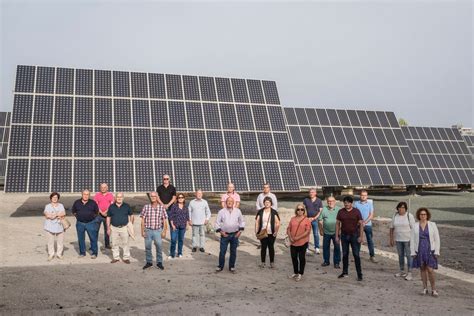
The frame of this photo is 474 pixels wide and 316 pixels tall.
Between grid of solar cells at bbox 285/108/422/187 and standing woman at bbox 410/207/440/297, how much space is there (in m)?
16.2

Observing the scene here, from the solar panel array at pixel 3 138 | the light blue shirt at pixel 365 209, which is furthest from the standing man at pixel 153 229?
the solar panel array at pixel 3 138

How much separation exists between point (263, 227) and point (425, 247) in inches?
144

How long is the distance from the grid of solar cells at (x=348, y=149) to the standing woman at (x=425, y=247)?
16.2 meters

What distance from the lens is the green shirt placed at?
36.5ft

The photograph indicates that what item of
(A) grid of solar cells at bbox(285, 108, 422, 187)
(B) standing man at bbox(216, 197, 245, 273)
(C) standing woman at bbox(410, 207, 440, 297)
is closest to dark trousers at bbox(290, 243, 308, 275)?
(B) standing man at bbox(216, 197, 245, 273)

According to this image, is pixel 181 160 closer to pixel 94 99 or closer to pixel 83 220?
pixel 94 99

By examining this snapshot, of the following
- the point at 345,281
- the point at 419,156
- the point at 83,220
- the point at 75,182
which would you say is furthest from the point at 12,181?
the point at 419,156

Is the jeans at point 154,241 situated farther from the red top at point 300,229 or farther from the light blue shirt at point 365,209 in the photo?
the light blue shirt at point 365,209

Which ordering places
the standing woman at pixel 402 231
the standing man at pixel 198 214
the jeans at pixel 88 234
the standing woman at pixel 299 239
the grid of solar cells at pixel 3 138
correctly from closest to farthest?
the standing woman at pixel 299 239 → the standing woman at pixel 402 231 → the jeans at pixel 88 234 → the standing man at pixel 198 214 → the grid of solar cells at pixel 3 138

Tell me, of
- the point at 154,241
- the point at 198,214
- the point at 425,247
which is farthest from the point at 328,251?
the point at 154,241

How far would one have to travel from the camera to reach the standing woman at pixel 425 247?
333 inches

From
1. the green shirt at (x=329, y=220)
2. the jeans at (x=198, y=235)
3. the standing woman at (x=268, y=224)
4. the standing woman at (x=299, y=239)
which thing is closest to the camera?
the standing woman at (x=299, y=239)

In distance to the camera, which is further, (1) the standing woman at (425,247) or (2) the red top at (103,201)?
(2) the red top at (103,201)

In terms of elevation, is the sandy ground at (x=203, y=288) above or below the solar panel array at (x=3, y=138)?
below
